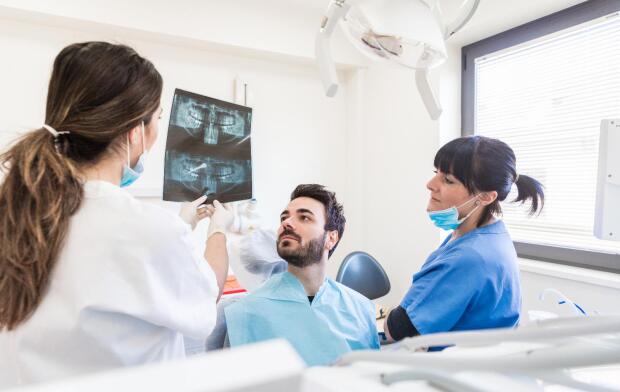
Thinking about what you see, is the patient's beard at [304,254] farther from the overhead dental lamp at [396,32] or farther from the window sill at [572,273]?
the window sill at [572,273]

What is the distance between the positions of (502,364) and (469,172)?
1.17 m

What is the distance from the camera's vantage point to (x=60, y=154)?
743 mm

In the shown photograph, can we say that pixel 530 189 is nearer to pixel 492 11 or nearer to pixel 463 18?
pixel 463 18

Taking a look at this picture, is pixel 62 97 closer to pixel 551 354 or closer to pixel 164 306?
pixel 164 306

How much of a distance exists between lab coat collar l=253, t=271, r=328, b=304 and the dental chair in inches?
31.4

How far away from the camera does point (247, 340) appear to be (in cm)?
126

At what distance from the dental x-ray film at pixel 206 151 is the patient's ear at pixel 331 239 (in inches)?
14.3

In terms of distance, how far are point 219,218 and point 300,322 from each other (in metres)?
0.44

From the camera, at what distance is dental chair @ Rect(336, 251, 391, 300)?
224 cm

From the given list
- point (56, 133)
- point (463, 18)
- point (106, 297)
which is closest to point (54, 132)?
point (56, 133)

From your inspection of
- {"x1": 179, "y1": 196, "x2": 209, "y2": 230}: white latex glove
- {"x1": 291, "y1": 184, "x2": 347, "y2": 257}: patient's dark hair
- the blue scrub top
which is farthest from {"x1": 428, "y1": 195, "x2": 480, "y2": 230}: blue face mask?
{"x1": 179, "y1": 196, "x2": 209, "y2": 230}: white latex glove

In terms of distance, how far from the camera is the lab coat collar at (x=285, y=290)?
1350mm

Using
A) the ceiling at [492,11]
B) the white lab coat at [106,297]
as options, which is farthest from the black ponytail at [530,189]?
the white lab coat at [106,297]

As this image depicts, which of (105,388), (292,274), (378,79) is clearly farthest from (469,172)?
(378,79)
